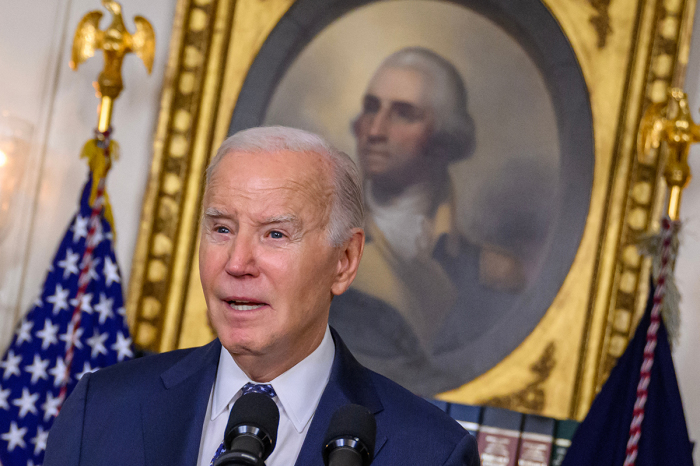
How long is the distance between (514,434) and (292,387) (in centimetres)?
226

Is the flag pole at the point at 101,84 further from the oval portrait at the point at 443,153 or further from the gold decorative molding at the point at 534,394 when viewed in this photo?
the gold decorative molding at the point at 534,394

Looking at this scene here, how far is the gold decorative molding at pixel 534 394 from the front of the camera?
379 centimetres

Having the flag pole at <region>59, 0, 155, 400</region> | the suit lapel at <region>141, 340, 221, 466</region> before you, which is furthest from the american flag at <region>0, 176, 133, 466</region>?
the suit lapel at <region>141, 340, 221, 466</region>

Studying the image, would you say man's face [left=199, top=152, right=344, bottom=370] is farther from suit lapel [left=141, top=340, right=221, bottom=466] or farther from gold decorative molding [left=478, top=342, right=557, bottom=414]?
gold decorative molding [left=478, top=342, right=557, bottom=414]

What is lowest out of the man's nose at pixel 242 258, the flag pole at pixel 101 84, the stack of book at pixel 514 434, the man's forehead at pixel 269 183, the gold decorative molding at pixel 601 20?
the stack of book at pixel 514 434

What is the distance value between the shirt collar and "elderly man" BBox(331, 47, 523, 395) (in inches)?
76.4

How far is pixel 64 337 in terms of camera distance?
141 inches

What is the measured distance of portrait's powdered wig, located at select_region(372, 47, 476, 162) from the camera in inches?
153

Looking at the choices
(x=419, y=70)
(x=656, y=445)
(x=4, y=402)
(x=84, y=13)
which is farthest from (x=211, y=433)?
(x=84, y=13)

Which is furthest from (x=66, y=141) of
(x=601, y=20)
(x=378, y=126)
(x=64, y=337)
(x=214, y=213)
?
(x=601, y=20)

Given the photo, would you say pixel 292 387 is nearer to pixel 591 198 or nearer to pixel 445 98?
pixel 445 98

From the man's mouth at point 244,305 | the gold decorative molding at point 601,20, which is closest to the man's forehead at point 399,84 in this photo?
the gold decorative molding at point 601,20

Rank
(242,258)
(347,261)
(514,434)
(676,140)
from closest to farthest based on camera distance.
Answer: (242,258)
(347,261)
(676,140)
(514,434)

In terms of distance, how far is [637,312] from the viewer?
12.4 feet
